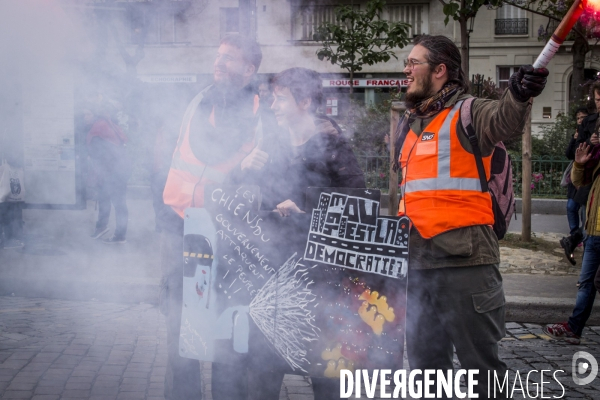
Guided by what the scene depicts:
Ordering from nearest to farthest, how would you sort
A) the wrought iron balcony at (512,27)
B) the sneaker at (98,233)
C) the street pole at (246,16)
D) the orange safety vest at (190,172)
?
the orange safety vest at (190,172), the street pole at (246,16), the sneaker at (98,233), the wrought iron balcony at (512,27)

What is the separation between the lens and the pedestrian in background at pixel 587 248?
4.43m

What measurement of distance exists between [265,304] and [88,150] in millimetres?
5348

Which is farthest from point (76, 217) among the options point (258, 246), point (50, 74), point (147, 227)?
point (258, 246)

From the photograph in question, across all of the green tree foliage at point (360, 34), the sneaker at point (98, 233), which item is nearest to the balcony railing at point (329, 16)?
the green tree foliage at point (360, 34)

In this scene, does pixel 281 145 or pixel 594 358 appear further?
pixel 594 358

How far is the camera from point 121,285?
557 centimetres

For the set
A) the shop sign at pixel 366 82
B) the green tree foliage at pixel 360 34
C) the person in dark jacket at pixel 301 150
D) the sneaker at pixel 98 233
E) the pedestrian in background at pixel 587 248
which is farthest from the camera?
the shop sign at pixel 366 82

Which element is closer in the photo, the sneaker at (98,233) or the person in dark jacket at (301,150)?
the person in dark jacket at (301,150)

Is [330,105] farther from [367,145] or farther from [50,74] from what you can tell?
[50,74]

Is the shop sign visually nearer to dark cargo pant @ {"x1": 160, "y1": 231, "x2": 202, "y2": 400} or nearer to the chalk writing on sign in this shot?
dark cargo pant @ {"x1": 160, "y1": 231, "x2": 202, "y2": 400}

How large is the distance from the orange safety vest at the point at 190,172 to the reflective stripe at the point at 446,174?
891 mm

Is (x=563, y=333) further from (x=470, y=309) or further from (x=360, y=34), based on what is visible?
(x=360, y=34)

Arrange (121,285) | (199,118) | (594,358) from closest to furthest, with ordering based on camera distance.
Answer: (199,118), (594,358), (121,285)

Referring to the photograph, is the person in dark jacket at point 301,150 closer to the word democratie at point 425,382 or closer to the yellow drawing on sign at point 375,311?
the word democratie at point 425,382
